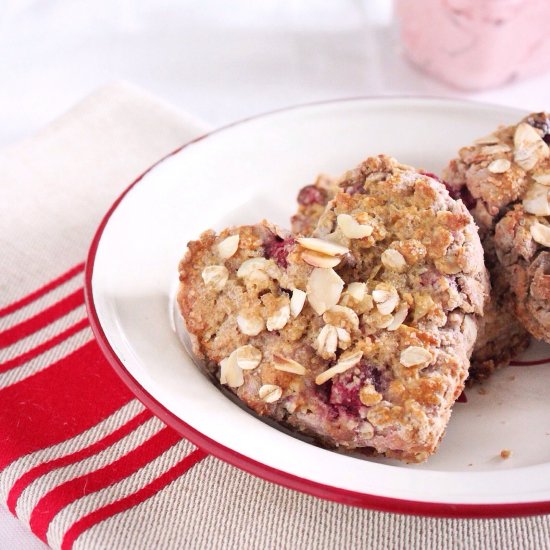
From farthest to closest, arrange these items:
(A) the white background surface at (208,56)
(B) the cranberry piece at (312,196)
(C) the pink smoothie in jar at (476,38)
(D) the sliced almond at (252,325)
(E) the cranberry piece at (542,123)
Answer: (A) the white background surface at (208,56), (C) the pink smoothie in jar at (476,38), (B) the cranberry piece at (312,196), (E) the cranberry piece at (542,123), (D) the sliced almond at (252,325)

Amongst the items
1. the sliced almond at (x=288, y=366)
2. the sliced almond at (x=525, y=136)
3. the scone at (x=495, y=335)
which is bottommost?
the scone at (x=495, y=335)

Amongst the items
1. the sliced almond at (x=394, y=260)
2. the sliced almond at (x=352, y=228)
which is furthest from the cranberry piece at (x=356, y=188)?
the sliced almond at (x=394, y=260)

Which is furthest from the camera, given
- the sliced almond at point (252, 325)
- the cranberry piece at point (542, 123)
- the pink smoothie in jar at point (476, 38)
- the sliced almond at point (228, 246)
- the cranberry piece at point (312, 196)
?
the pink smoothie in jar at point (476, 38)

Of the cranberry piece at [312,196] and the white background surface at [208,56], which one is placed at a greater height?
the cranberry piece at [312,196]

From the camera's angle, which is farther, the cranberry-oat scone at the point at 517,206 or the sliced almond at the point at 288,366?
the cranberry-oat scone at the point at 517,206

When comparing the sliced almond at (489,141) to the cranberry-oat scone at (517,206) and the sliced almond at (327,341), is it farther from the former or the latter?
the sliced almond at (327,341)

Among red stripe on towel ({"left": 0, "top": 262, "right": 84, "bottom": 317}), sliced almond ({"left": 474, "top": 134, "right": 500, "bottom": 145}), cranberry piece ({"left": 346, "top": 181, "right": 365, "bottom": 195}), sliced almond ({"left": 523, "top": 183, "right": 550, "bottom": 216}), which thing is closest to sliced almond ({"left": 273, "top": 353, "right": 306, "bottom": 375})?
cranberry piece ({"left": 346, "top": 181, "right": 365, "bottom": 195})

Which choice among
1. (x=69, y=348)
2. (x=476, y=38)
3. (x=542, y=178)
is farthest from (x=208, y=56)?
(x=542, y=178)
